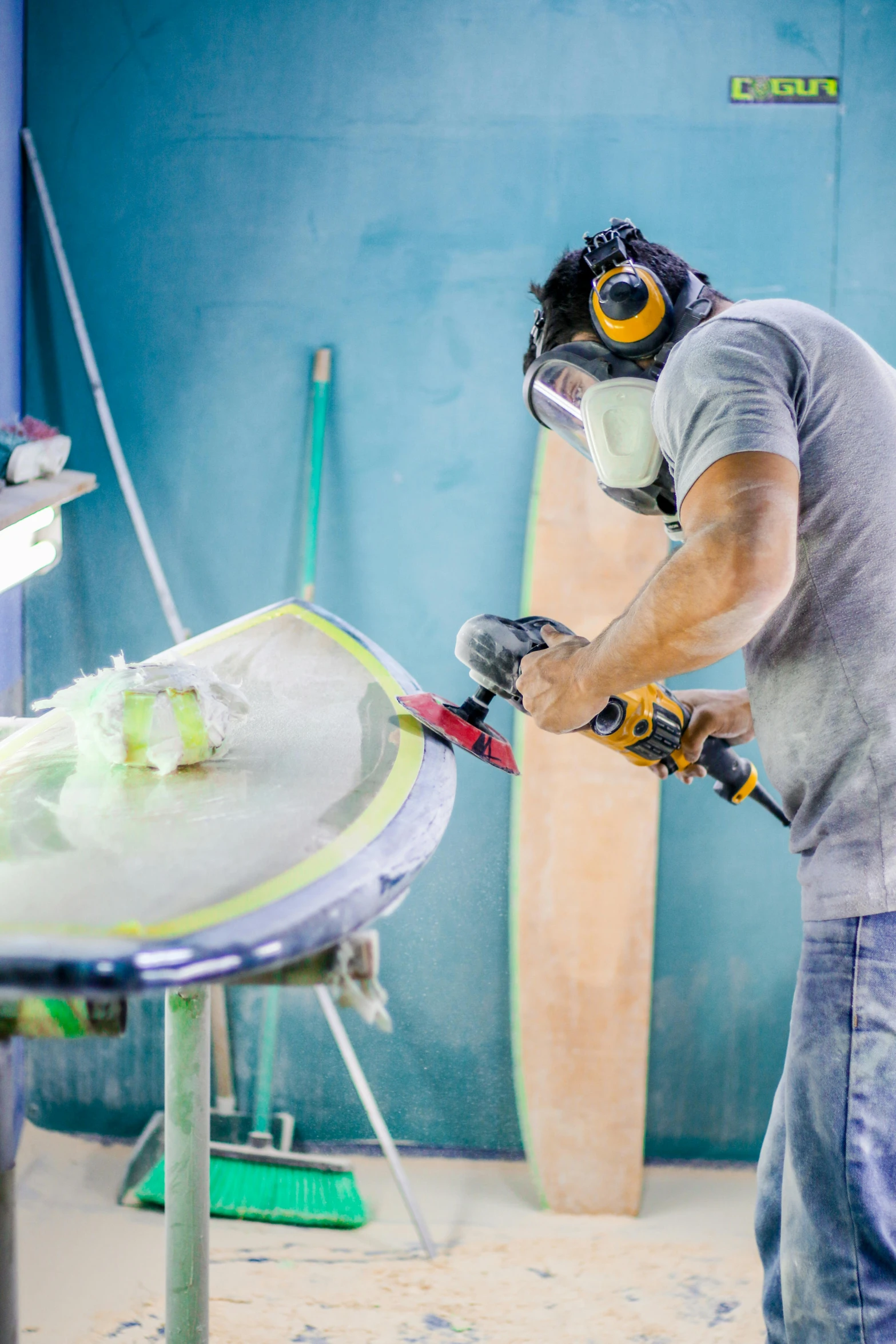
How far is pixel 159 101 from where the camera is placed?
95.3 inches

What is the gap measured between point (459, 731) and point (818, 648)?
0.59 meters

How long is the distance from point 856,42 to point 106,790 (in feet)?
7.89

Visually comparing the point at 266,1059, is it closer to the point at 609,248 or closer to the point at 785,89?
the point at 609,248

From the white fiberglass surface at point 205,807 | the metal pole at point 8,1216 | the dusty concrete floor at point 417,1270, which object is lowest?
the dusty concrete floor at point 417,1270

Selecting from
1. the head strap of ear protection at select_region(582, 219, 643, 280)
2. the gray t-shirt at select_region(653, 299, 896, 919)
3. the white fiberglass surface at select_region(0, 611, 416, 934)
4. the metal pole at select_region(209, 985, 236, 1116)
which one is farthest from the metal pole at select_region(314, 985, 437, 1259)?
the head strap of ear protection at select_region(582, 219, 643, 280)

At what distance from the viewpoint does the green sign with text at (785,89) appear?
2.38m

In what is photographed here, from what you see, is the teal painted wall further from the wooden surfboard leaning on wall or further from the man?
the man

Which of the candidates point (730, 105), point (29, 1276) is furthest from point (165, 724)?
point (730, 105)

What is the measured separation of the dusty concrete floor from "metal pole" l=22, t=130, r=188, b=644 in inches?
53.3

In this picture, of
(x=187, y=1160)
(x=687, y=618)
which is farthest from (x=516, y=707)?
(x=187, y=1160)

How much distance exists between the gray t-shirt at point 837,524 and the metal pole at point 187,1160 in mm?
806

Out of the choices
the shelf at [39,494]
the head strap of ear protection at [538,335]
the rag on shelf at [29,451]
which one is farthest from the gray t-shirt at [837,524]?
the rag on shelf at [29,451]

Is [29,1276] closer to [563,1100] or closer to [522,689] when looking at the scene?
[563,1100]

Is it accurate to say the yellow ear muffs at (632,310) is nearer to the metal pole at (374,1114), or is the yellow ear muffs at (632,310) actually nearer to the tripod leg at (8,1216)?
the tripod leg at (8,1216)
